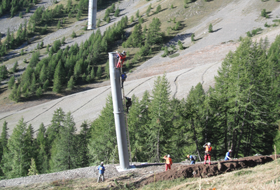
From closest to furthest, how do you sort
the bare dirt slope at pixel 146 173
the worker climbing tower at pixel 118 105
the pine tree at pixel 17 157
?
the bare dirt slope at pixel 146 173
the worker climbing tower at pixel 118 105
the pine tree at pixel 17 157

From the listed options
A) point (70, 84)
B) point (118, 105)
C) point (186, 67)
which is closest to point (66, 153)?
point (118, 105)

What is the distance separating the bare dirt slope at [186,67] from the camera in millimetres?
57781

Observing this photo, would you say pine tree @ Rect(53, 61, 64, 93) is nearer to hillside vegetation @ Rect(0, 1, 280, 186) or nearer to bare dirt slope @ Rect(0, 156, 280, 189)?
hillside vegetation @ Rect(0, 1, 280, 186)

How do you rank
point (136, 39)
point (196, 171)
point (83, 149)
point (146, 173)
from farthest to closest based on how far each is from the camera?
1. point (136, 39)
2. point (83, 149)
3. point (146, 173)
4. point (196, 171)

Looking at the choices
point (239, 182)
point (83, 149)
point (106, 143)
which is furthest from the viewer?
point (83, 149)

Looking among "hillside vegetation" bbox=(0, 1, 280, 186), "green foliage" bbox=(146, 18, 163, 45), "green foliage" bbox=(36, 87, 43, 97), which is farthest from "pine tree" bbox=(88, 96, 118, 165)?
"green foliage" bbox=(146, 18, 163, 45)

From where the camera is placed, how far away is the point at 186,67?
77.8 meters

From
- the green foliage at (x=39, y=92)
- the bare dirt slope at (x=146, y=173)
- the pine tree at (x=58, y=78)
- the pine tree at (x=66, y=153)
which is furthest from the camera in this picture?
the pine tree at (x=58, y=78)

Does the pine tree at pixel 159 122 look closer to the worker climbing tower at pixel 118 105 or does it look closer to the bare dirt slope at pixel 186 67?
the worker climbing tower at pixel 118 105

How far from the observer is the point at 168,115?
2388 centimetres

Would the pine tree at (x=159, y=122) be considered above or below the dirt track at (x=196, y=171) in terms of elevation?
above

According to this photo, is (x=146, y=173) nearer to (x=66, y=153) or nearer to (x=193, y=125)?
(x=193, y=125)

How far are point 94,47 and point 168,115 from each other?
271 ft

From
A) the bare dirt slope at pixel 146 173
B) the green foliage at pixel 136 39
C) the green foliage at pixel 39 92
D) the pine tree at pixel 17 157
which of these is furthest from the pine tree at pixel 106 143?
the green foliage at pixel 136 39
